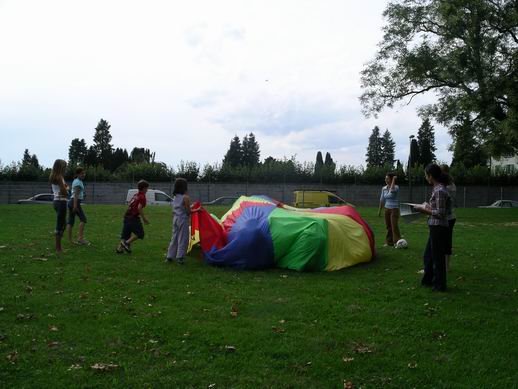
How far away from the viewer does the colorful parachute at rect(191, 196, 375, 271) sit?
9.80 m

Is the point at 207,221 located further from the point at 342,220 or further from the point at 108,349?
the point at 108,349

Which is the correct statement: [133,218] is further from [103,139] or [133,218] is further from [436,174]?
[103,139]

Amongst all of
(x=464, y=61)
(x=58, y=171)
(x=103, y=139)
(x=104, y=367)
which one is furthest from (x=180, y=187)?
(x=103, y=139)

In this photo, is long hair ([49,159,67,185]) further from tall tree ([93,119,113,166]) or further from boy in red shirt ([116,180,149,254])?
tall tree ([93,119,113,166])

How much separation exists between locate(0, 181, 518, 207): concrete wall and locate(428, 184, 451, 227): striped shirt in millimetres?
36213

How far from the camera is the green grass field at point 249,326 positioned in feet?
15.5

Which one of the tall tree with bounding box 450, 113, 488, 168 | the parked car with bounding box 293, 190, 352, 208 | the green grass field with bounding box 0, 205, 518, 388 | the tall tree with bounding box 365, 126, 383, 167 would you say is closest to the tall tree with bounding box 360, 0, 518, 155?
the tall tree with bounding box 450, 113, 488, 168

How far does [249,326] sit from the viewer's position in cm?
609

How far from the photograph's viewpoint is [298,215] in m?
10.8

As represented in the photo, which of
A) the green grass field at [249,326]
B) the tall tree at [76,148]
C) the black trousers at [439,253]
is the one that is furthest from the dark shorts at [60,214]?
the tall tree at [76,148]

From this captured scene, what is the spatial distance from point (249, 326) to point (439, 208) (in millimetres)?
3505

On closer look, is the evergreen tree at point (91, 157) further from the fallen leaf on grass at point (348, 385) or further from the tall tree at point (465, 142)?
the fallen leaf on grass at point (348, 385)

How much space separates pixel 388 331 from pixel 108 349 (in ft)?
10.2

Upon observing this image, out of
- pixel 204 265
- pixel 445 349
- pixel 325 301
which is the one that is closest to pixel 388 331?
pixel 445 349
